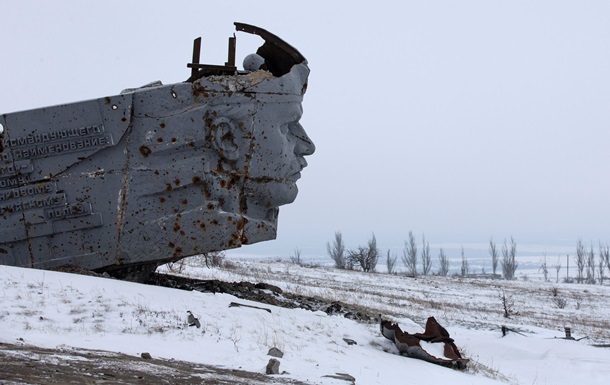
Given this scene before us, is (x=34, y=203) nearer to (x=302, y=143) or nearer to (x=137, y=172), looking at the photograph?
(x=137, y=172)

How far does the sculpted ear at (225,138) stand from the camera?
8320 mm

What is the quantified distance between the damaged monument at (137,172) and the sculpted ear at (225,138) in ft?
0.04

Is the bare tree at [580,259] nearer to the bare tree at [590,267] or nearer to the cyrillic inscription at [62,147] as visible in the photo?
the bare tree at [590,267]

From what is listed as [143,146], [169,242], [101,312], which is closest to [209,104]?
[143,146]

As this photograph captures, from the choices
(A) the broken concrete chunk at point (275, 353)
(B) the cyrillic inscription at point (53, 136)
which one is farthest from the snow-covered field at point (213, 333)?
(B) the cyrillic inscription at point (53, 136)

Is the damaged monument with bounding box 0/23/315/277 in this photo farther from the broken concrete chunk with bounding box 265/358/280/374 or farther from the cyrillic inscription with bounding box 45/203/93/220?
the broken concrete chunk with bounding box 265/358/280/374

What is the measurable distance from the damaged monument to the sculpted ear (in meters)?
0.01

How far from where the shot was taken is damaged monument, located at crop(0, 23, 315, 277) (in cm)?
809

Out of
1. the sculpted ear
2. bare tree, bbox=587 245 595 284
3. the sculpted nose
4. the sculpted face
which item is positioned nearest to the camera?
the sculpted ear

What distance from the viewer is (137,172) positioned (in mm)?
8172

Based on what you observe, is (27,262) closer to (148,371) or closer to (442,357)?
(148,371)

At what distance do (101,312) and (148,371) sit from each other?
6.41ft

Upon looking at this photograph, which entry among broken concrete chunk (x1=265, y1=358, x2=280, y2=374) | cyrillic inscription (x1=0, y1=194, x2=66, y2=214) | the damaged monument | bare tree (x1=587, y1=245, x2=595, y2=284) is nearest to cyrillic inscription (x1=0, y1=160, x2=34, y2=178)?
the damaged monument

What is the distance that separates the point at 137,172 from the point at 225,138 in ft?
4.02
